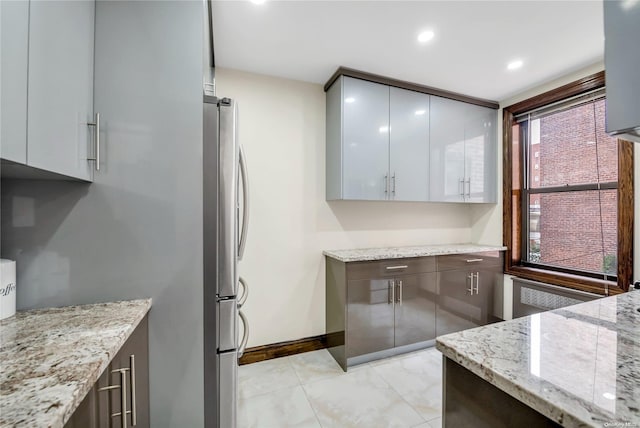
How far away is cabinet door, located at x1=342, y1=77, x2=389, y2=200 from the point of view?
2314mm

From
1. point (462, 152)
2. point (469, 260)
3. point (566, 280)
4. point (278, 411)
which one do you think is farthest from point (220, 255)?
point (566, 280)

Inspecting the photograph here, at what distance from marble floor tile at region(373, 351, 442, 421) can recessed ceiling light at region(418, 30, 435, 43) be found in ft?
8.41

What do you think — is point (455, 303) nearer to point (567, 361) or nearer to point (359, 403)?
point (359, 403)

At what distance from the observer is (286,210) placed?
2.49 metres

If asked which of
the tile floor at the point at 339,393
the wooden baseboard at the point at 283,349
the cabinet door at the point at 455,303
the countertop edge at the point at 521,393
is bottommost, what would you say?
the tile floor at the point at 339,393

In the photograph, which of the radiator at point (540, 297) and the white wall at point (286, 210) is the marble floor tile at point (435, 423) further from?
the radiator at point (540, 297)

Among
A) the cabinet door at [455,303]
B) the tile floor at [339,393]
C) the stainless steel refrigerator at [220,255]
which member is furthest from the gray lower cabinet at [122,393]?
the cabinet door at [455,303]

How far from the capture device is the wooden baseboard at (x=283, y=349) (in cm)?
231

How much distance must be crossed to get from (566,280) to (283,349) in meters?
2.71

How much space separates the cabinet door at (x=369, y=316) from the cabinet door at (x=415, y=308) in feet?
0.28

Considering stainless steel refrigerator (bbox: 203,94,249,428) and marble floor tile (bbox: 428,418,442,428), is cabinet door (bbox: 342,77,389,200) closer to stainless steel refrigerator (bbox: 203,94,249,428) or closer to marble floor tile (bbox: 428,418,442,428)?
stainless steel refrigerator (bbox: 203,94,249,428)

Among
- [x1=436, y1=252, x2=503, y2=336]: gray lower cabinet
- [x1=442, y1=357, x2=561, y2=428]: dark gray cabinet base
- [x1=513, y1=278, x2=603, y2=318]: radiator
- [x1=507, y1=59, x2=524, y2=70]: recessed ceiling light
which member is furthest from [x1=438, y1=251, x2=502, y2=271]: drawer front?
[x1=442, y1=357, x2=561, y2=428]: dark gray cabinet base

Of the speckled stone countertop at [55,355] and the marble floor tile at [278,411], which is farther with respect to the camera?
the marble floor tile at [278,411]

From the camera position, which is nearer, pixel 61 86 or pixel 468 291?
pixel 61 86
